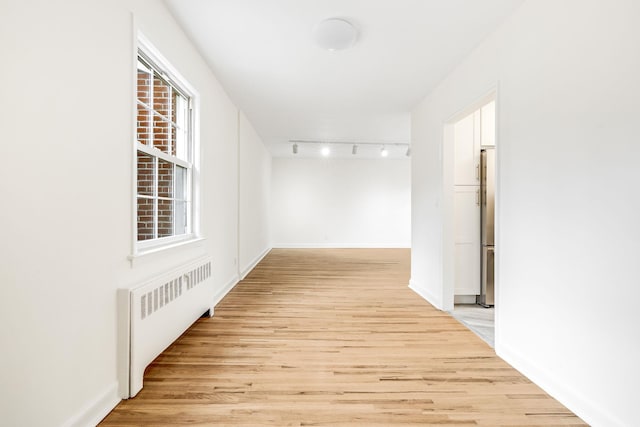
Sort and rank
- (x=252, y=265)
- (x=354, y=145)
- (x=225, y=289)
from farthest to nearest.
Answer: (x=354, y=145)
(x=252, y=265)
(x=225, y=289)

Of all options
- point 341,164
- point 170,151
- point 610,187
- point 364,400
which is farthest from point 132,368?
point 341,164

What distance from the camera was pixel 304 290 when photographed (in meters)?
4.18

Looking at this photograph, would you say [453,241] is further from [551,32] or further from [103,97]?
[103,97]

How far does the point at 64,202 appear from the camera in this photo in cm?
134

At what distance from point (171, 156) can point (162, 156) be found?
0.56 ft

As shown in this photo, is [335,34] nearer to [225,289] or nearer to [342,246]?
[225,289]

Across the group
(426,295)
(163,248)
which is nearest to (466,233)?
(426,295)

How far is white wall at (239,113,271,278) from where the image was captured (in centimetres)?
485

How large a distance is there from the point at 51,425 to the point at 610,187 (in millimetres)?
2872

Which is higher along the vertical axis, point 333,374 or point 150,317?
point 150,317

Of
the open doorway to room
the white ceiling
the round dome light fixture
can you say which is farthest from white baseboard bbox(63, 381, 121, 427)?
the open doorway to room

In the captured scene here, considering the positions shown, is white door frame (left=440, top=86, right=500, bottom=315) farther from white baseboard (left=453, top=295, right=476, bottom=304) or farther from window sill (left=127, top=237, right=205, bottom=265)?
window sill (left=127, top=237, right=205, bottom=265)

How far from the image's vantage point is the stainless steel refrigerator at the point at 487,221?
3.44m

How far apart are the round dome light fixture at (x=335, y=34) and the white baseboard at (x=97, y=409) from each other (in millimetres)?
2859
